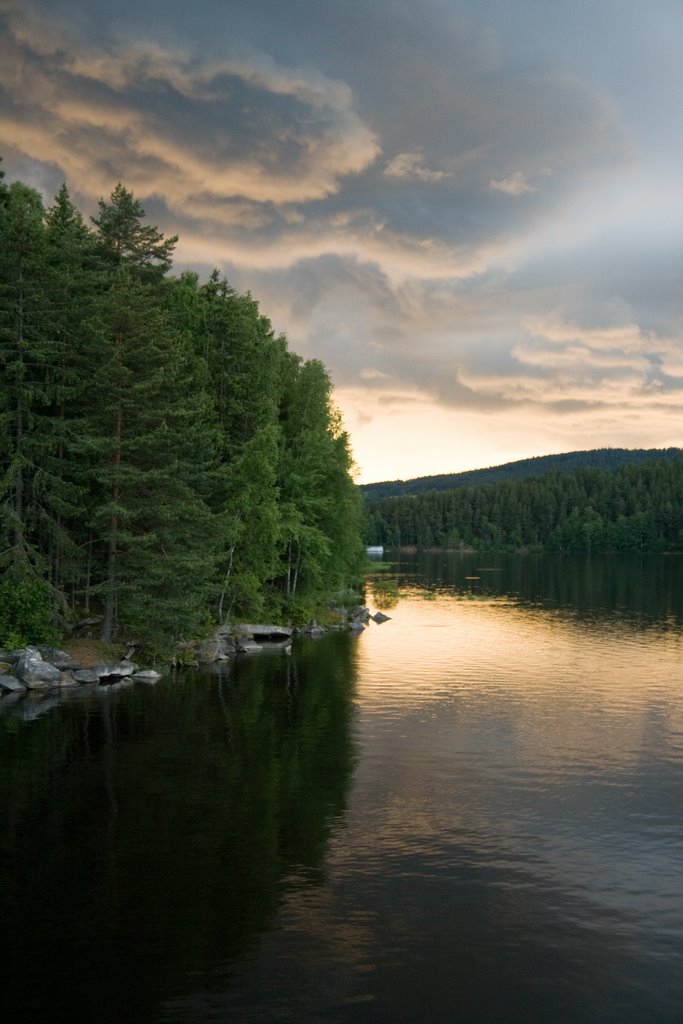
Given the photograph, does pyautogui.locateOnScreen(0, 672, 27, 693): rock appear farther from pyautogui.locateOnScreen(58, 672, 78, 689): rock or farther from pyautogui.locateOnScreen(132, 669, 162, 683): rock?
pyautogui.locateOnScreen(132, 669, 162, 683): rock

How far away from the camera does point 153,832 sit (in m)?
23.8

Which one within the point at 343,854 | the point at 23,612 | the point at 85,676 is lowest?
the point at 343,854

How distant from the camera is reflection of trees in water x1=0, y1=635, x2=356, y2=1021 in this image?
17.1 metres

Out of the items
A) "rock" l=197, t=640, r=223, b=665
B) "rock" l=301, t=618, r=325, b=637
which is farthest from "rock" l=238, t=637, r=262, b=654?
"rock" l=301, t=618, r=325, b=637

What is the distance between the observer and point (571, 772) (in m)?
30.2

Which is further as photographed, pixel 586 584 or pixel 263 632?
pixel 586 584

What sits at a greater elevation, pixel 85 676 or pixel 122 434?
pixel 122 434

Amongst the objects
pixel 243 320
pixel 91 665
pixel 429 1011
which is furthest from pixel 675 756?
pixel 243 320

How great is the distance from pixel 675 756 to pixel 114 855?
75.5ft

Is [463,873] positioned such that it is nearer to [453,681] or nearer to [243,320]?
[453,681]

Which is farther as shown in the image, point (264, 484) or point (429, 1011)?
point (264, 484)

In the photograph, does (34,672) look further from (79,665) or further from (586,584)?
(586,584)

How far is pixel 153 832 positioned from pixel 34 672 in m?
22.3

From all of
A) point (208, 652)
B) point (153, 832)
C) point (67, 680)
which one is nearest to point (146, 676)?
point (67, 680)
